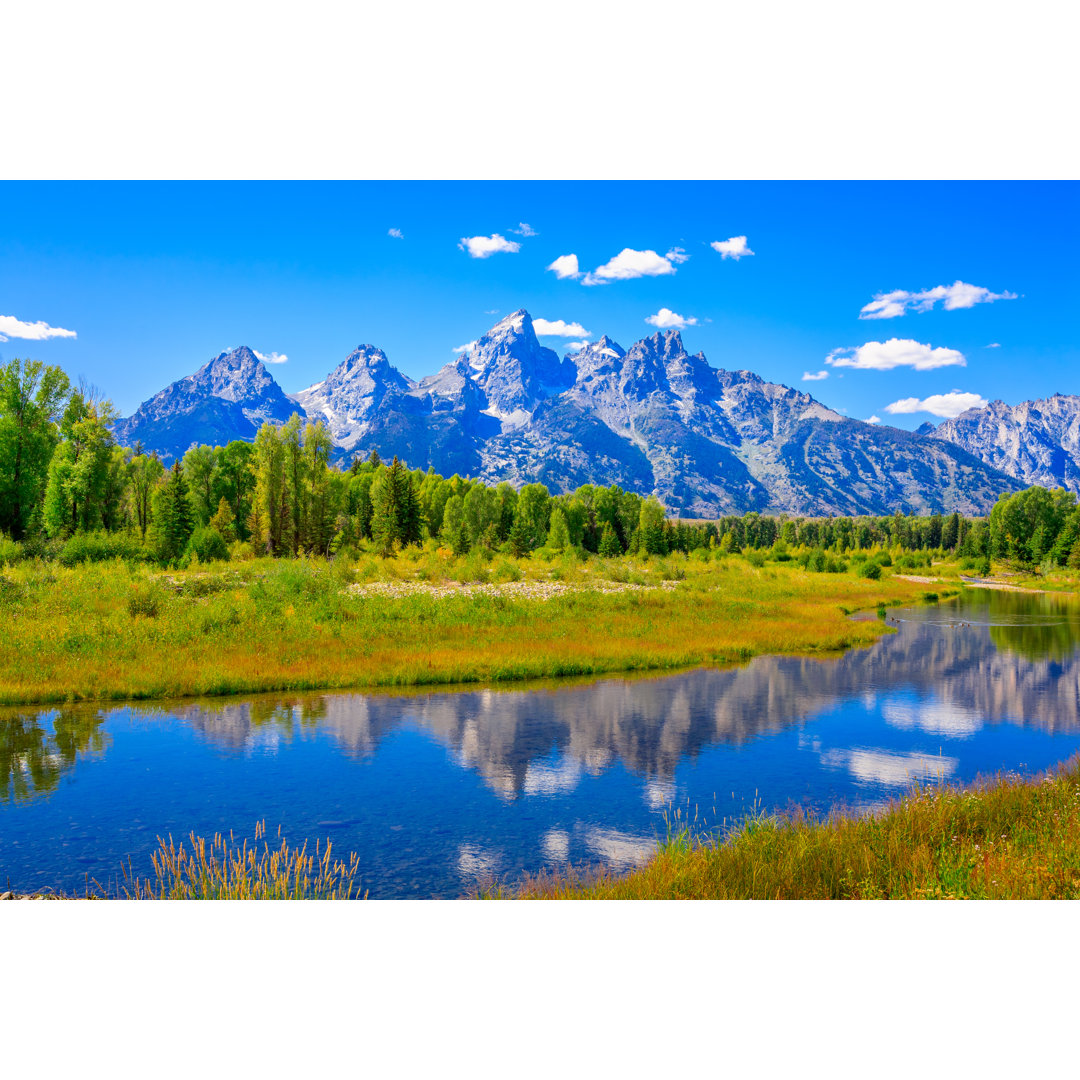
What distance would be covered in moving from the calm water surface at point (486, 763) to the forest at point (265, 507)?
26.9 meters

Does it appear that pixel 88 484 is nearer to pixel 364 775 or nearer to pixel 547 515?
pixel 364 775

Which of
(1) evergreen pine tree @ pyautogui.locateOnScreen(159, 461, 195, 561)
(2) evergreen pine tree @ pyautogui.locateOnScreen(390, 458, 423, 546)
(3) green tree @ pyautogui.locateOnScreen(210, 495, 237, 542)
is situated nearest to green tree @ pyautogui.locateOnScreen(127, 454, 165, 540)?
(3) green tree @ pyautogui.locateOnScreen(210, 495, 237, 542)

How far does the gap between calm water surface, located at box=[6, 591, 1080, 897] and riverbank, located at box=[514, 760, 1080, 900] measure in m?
1.74

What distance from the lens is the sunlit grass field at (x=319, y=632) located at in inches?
892

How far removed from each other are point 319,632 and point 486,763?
14664 millimetres

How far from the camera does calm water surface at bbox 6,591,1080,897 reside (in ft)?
38.2

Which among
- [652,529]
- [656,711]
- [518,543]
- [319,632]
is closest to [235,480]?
[518,543]

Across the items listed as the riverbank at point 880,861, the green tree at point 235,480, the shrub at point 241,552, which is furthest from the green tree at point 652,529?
the riverbank at point 880,861

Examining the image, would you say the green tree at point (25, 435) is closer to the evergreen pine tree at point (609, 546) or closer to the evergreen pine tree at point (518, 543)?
the evergreen pine tree at point (518, 543)

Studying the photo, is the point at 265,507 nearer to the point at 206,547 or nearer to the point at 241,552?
the point at 241,552

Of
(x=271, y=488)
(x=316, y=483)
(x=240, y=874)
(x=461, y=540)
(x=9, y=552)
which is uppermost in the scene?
(x=316, y=483)

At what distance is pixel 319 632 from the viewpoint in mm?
28562

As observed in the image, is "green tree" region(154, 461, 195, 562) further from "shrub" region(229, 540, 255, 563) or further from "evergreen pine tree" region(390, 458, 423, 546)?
"evergreen pine tree" region(390, 458, 423, 546)
